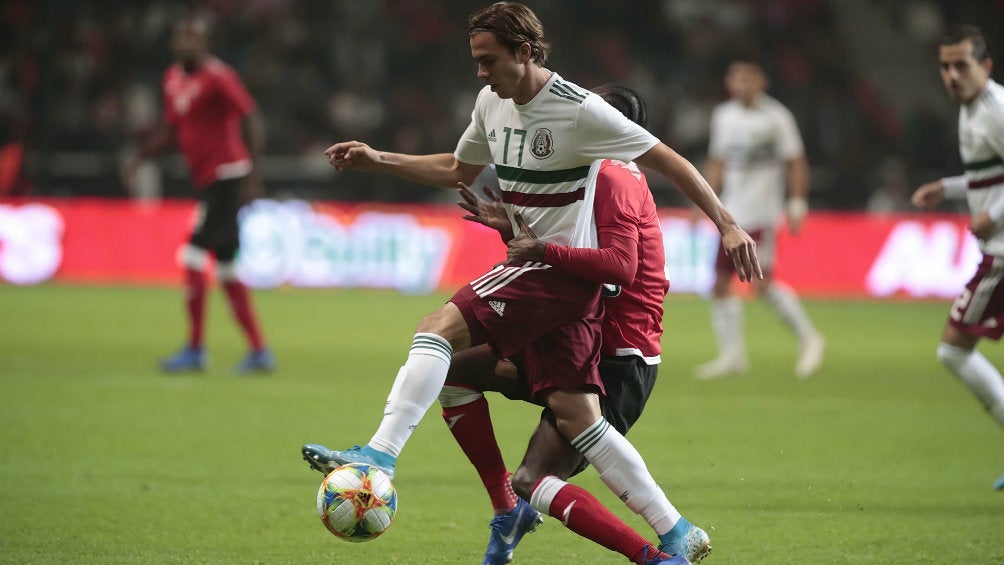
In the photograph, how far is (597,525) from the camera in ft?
14.7

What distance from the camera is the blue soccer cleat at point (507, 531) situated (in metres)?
4.95

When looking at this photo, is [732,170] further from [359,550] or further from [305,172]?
[305,172]

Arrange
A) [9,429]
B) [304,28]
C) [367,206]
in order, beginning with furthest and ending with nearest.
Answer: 1. [304,28]
2. [367,206]
3. [9,429]

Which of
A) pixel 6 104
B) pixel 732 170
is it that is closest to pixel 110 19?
pixel 6 104

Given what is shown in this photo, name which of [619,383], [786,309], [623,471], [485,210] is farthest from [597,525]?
[786,309]

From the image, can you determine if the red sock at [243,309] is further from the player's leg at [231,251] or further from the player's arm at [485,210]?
the player's arm at [485,210]

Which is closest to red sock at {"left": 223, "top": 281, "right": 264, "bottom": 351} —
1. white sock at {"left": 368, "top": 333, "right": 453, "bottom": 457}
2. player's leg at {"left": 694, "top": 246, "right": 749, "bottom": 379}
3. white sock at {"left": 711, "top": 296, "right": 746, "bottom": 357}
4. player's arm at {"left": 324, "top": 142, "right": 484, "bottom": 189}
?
player's leg at {"left": 694, "top": 246, "right": 749, "bottom": 379}

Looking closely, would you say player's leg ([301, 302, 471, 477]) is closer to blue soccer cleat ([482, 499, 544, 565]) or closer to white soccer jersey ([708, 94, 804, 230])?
→ blue soccer cleat ([482, 499, 544, 565])

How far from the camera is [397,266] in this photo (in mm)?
17859

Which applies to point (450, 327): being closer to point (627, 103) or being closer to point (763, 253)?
point (627, 103)

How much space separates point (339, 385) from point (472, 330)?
5.43 meters

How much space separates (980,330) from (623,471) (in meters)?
2.93

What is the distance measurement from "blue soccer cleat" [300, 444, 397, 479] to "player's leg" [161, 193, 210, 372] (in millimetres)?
6029

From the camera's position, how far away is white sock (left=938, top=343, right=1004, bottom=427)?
21.7ft
